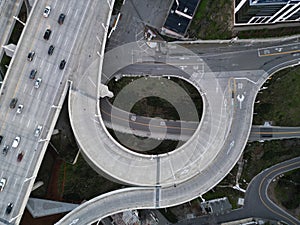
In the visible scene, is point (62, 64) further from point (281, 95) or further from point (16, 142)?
point (281, 95)

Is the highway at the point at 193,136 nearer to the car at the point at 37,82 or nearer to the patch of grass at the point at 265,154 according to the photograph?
the patch of grass at the point at 265,154

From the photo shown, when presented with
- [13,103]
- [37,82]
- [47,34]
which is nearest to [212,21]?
[47,34]

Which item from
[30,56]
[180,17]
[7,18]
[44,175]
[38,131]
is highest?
[180,17]

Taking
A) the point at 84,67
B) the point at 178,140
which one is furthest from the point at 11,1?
the point at 178,140

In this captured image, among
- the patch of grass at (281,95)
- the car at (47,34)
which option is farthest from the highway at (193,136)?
the car at (47,34)

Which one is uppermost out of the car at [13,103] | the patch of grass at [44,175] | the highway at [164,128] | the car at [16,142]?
the highway at [164,128]

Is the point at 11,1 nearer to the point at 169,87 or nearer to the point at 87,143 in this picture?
the point at 87,143

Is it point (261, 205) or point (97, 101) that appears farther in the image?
point (261, 205)
